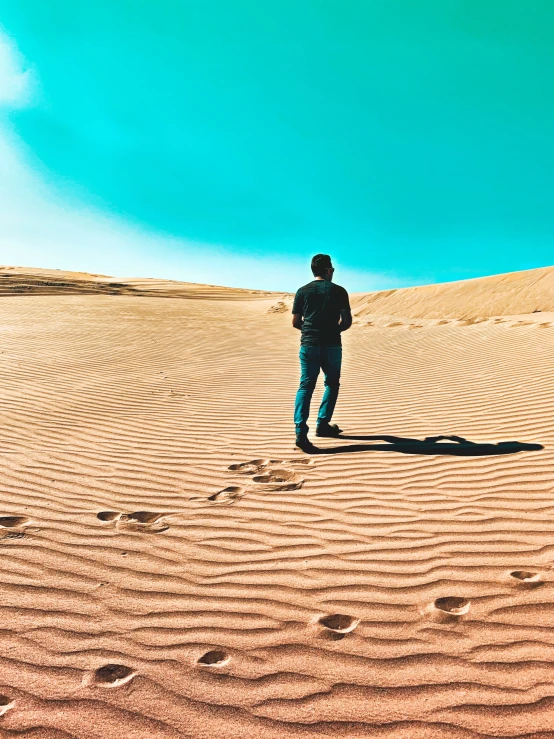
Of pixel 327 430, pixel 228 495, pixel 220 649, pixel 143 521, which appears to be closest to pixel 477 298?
pixel 327 430

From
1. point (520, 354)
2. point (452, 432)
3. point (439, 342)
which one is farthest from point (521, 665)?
point (439, 342)

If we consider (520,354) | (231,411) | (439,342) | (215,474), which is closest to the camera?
(215,474)

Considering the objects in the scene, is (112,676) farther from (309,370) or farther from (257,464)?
(309,370)

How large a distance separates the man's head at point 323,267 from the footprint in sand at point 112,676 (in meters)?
4.23

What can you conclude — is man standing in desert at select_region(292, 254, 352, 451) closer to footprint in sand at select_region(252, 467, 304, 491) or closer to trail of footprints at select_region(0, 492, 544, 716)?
footprint in sand at select_region(252, 467, 304, 491)

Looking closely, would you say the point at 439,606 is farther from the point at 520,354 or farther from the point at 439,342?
the point at 439,342

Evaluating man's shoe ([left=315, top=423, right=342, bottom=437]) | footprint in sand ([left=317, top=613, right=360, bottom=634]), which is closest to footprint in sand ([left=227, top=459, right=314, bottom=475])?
man's shoe ([left=315, top=423, right=342, bottom=437])

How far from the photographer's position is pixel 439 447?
18.0 feet

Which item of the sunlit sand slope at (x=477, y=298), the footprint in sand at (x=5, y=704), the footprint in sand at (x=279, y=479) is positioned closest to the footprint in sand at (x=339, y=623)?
the footprint in sand at (x=5, y=704)

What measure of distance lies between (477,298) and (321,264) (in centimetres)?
1602

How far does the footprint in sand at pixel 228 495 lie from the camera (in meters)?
4.20

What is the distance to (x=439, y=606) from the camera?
268 cm

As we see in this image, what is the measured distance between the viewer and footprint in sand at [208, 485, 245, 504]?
420 cm

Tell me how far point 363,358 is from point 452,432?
6.17 m
